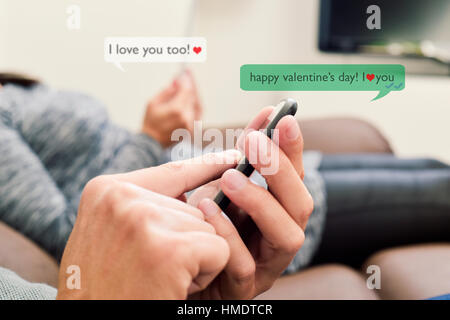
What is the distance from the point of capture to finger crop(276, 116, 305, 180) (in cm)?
16

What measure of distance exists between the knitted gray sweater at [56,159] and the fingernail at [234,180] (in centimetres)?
19

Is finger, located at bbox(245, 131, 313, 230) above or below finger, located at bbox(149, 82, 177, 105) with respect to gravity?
below

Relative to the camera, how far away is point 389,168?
0.47 meters

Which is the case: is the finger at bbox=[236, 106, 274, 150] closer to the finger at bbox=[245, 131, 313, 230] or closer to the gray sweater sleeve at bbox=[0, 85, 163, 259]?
the finger at bbox=[245, 131, 313, 230]

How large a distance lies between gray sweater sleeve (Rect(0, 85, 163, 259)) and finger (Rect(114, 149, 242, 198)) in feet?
0.57

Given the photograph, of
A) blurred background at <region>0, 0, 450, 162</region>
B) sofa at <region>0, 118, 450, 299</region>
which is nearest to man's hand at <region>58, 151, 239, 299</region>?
sofa at <region>0, 118, 450, 299</region>

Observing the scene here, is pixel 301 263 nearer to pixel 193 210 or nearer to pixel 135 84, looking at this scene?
pixel 193 210

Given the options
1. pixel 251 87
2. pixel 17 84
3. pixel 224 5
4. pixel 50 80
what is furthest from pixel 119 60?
pixel 224 5

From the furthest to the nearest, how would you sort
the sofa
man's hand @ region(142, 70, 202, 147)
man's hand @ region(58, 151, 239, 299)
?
1. man's hand @ region(142, 70, 202, 147)
2. the sofa
3. man's hand @ region(58, 151, 239, 299)

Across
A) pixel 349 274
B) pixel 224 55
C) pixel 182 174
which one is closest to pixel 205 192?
pixel 182 174

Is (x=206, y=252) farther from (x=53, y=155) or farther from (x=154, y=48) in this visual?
(x=53, y=155)

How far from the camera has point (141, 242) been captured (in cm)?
14

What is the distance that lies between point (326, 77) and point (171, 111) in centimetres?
28
